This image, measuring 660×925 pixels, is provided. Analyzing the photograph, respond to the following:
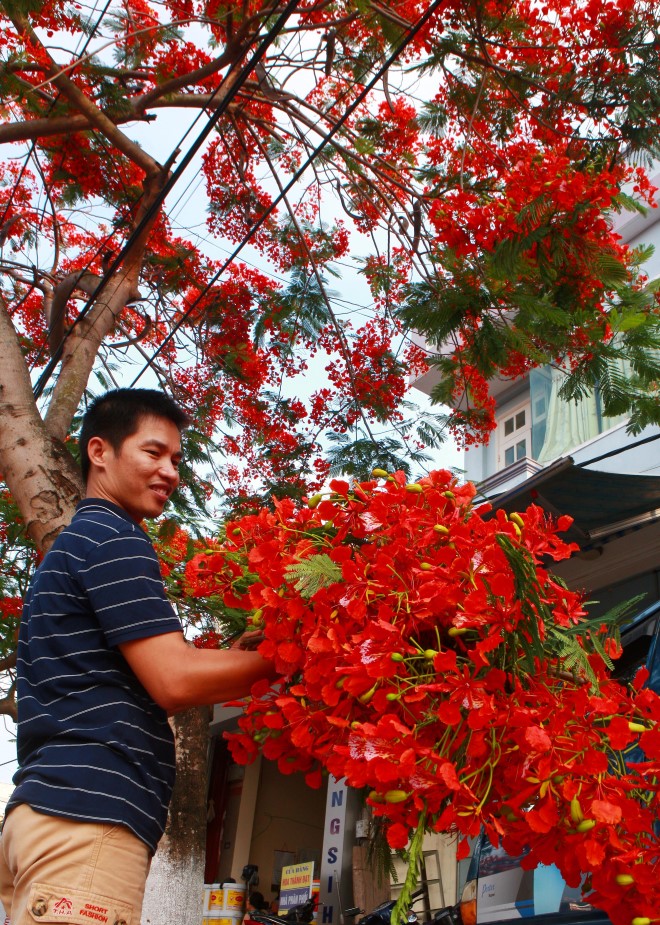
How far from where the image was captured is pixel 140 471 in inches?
80.6

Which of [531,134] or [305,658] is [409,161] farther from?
[305,658]

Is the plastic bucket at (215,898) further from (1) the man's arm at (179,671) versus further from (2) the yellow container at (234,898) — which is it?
(1) the man's arm at (179,671)

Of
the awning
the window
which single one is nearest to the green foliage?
the awning

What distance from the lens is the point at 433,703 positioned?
→ 1517 millimetres

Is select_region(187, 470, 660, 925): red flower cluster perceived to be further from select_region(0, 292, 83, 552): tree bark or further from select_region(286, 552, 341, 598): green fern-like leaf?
select_region(0, 292, 83, 552): tree bark

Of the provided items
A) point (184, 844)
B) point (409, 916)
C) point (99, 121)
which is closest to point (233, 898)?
point (184, 844)

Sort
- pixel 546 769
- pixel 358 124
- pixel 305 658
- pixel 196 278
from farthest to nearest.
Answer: pixel 196 278
pixel 358 124
pixel 305 658
pixel 546 769

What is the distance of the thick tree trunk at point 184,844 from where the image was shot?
143 inches

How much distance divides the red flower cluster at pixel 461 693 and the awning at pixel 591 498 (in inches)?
142

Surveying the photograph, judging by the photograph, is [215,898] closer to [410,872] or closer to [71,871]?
[71,871]

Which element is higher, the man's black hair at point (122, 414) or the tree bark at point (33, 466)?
the tree bark at point (33, 466)

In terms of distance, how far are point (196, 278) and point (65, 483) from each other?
4597 mm

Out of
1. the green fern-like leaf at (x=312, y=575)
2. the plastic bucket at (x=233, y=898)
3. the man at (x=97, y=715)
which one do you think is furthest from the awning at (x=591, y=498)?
the plastic bucket at (x=233, y=898)

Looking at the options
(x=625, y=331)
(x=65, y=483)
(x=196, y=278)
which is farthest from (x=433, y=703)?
(x=196, y=278)
